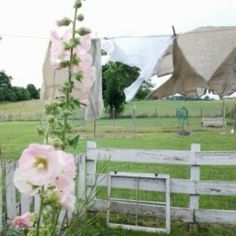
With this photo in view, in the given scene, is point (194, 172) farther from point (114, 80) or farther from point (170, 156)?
point (114, 80)

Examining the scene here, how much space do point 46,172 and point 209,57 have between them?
5.39 m

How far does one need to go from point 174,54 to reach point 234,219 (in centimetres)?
222

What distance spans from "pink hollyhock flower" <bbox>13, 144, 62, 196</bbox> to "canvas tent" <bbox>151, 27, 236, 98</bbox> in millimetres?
5353

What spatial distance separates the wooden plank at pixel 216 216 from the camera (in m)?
5.83

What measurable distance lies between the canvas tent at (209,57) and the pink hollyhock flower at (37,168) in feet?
17.6

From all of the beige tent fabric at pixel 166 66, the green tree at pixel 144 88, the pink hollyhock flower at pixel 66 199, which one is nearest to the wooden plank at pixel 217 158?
the green tree at pixel 144 88

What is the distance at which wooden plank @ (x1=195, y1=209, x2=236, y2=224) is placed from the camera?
583 centimetres

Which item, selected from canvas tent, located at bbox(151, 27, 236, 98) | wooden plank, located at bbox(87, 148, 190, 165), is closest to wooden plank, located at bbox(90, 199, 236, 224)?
wooden plank, located at bbox(87, 148, 190, 165)

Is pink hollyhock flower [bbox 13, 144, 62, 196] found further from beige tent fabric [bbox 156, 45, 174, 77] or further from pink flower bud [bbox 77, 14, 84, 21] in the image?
beige tent fabric [bbox 156, 45, 174, 77]

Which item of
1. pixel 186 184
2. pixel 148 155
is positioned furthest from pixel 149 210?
pixel 148 155

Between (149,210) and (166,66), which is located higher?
(166,66)

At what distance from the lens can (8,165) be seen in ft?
14.6

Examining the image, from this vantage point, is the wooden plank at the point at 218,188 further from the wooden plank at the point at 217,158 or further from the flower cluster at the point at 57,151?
the flower cluster at the point at 57,151

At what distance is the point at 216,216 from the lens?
5871mm
